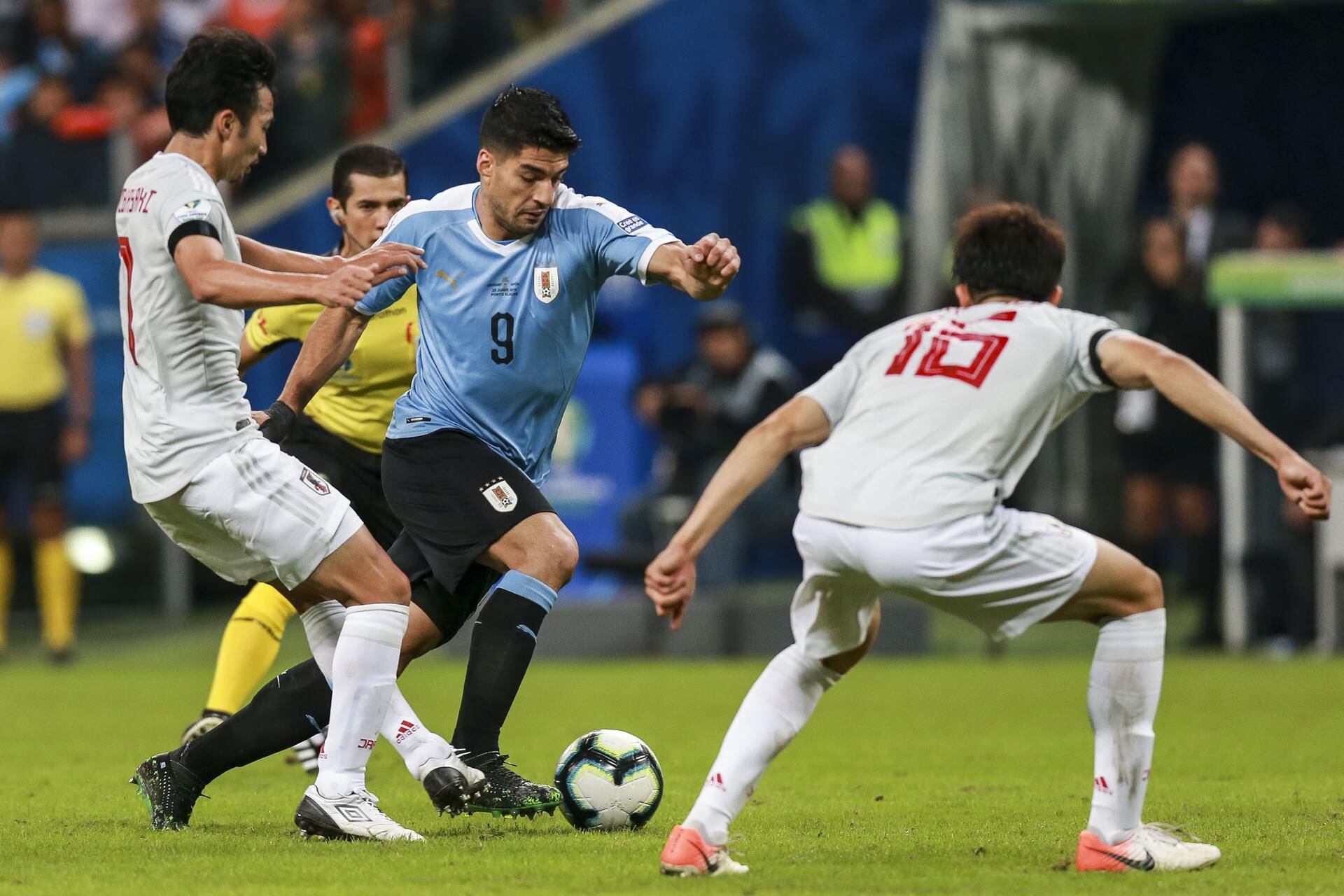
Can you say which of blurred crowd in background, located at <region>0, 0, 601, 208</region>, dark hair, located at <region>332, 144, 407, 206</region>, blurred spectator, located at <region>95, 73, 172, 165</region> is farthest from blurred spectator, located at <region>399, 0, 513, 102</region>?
dark hair, located at <region>332, 144, 407, 206</region>

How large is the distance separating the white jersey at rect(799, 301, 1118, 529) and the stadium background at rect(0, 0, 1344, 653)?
815 centimetres

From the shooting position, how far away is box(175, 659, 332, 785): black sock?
6.15 meters

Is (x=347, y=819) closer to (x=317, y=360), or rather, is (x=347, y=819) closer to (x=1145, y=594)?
(x=317, y=360)

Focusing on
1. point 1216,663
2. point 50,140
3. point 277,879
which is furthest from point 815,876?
point 50,140

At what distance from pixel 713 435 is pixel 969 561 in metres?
8.70

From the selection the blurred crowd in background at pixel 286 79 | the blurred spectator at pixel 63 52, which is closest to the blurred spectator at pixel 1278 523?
the blurred crowd in background at pixel 286 79

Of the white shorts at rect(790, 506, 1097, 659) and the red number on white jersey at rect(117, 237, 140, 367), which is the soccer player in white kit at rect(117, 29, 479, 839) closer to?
the red number on white jersey at rect(117, 237, 140, 367)

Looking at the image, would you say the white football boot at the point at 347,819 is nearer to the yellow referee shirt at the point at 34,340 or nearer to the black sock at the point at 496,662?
the black sock at the point at 496,662

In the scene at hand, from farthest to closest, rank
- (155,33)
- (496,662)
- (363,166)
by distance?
(155,33) < (363,166) < (496,662)

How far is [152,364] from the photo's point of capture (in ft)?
19.0

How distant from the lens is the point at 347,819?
577 cm

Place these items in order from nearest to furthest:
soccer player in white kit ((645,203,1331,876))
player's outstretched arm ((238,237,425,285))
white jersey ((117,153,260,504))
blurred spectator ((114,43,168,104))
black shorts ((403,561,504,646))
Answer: soccer player in white kit ((645,203,1331,876)), player's outstretched arm ((238,237,425,285)), white jersey ((117,153,260,504)), black shorts ((403,561,504,646)), blurred spectator ((114,43,168,104))

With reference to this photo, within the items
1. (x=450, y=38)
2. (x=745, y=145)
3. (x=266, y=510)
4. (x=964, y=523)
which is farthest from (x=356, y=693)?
(x=745, y=145)

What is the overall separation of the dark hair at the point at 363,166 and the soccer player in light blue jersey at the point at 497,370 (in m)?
0.99
